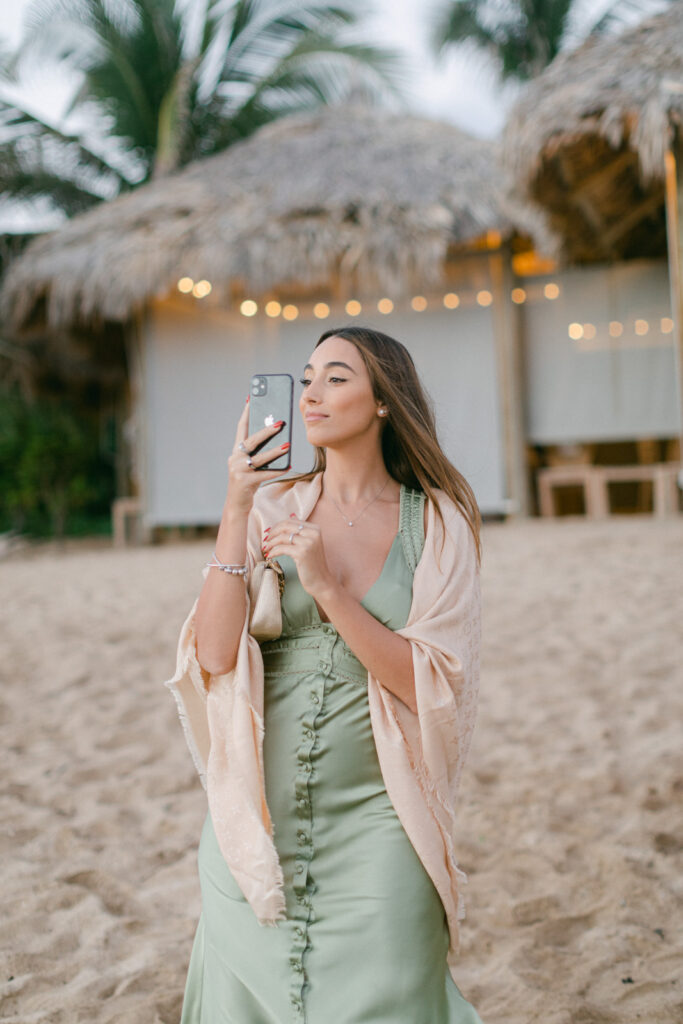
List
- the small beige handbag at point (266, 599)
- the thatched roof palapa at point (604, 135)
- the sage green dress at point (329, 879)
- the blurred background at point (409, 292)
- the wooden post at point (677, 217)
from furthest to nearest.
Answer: the blurred background at point (409, 292) < the thatched roof palapa at point (604, 135) < the wooden post at point (677, 217) < the small beige handbag at point (266, 599) < the sage green dress at point (329, 879)

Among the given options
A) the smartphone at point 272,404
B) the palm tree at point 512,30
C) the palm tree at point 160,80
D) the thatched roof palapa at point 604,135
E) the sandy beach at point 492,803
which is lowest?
the sandy beach at point 492,803

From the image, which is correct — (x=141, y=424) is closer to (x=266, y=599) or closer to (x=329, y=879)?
(x=266, y=599)

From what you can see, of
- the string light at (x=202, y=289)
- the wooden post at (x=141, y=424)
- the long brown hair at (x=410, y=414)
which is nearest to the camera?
the long brown hair at (x=410, y=414)

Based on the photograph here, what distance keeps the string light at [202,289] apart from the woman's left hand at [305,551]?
7499 millimetres

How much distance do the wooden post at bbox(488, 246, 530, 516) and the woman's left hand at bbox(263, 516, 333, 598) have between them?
6.81 metres

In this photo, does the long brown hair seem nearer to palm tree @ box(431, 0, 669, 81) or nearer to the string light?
the string light

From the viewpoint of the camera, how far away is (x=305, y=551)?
141cm

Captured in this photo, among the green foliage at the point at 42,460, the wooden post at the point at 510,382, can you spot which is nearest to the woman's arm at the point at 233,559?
the wooden post at the point at 510,382

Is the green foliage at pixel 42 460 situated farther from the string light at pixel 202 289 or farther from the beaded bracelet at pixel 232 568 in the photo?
the beaded bracelet at pixel 232 568

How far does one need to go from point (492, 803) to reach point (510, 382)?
220 inches

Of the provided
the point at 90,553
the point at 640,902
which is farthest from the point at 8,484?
the point at 640,902

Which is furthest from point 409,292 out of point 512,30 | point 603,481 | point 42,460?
point 512,30

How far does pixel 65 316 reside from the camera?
334 inches

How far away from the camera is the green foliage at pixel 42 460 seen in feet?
34.2
